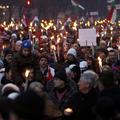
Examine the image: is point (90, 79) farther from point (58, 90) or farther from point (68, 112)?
point (68, 112)

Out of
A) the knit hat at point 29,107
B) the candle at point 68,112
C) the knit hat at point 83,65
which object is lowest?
the knit hat at point 83,65

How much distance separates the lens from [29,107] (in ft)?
16.0

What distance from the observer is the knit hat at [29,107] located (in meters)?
4.84

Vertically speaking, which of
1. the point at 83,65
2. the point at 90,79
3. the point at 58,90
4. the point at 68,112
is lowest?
the point at 83,65

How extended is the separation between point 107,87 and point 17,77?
277 cm

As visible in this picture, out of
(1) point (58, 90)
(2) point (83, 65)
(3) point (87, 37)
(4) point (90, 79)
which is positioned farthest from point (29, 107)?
(3) point (87, 37)

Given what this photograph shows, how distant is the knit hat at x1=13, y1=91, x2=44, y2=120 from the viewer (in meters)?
4.84

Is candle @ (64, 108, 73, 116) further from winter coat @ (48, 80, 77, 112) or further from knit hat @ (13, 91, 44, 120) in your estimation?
knit hat @ (13, 91, 44, 120)

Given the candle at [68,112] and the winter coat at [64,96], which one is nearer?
the candle at [68,112]

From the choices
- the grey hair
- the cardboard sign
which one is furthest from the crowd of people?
the cardboard sign

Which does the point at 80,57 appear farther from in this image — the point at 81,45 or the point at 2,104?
the point at 2,104

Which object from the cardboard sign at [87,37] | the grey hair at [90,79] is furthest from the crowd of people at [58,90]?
the cardboard sign at [87,37]

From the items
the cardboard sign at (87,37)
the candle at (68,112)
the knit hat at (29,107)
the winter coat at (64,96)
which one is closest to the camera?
the knit hat at (29,107)

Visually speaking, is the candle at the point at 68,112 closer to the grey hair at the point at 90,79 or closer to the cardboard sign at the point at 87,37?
the grey hair at the point at 90,79
